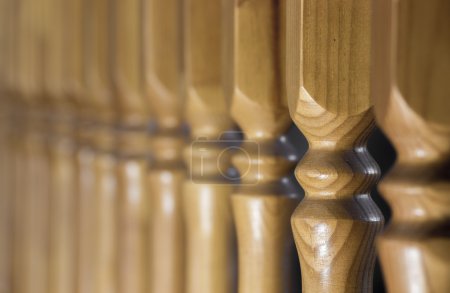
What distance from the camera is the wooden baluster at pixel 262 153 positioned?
62 cm

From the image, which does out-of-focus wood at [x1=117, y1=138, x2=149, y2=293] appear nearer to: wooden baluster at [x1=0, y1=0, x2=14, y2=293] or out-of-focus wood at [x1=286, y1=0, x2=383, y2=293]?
out-of-focus wood at [x1=286, y1=0, x2=383, y2=293]

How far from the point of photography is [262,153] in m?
0.63

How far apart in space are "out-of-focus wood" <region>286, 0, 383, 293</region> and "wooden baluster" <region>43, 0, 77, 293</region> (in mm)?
708

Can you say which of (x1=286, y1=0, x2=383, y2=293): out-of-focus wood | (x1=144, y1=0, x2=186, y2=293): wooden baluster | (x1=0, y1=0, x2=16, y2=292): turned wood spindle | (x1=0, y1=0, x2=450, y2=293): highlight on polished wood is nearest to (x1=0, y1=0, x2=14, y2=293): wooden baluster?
→ (x1=0, y1=0, x2=16, y2=292): turned wood spindle

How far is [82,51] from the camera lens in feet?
3.61

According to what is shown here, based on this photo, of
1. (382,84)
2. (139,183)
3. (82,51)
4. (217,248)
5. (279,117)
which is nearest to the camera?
(382,84)

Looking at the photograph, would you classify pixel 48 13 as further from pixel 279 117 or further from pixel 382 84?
pixel 382 84

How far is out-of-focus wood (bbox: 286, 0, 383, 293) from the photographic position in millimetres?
510

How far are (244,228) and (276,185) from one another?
0.14 ft

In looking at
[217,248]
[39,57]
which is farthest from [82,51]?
[217,248]

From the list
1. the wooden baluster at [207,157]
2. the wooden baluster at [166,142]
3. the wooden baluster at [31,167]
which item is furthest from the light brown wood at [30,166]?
the wooden baluster at [207,157]

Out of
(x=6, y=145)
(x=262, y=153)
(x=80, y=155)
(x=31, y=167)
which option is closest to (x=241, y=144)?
(x=262, y=153)

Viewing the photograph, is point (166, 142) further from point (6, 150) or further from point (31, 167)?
point (6, 150)

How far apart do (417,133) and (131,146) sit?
56cm
